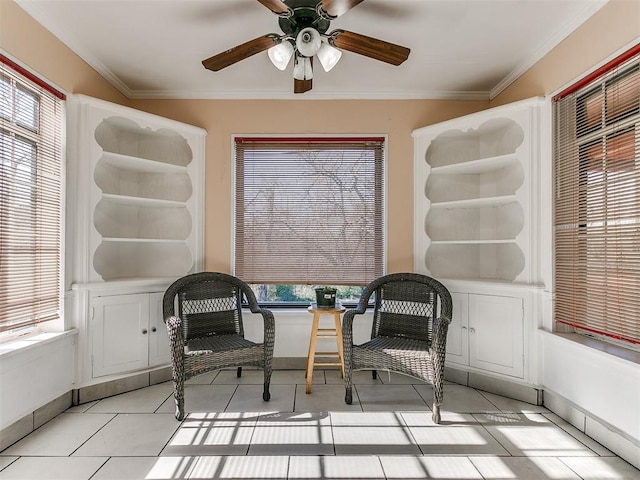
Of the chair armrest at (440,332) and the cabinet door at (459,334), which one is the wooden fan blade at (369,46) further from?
the cabinet door at (459,334)

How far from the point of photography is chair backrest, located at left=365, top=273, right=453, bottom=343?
3.08 meters

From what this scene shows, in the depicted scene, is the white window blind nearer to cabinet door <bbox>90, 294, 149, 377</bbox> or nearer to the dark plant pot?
the dark plant pot

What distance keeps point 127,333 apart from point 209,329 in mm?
653

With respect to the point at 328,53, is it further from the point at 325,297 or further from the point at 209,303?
the point at 209,303

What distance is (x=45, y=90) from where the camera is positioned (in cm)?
250

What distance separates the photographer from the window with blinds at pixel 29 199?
217cm

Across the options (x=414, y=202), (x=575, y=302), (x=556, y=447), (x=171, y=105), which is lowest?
(x=556, y=447)

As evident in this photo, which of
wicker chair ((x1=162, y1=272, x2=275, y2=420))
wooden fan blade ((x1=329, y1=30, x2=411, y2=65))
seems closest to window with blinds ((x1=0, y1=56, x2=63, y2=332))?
wicker chair ((x1=162, y1=272, x2=275, y2=420))

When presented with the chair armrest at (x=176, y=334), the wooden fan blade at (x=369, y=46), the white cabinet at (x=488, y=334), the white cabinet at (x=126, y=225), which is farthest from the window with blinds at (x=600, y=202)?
the white cabinet at (x=126, y=225)

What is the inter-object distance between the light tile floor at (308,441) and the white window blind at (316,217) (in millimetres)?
1143

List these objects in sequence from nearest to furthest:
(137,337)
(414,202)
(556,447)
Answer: (556,447), (137,337), (414,202)

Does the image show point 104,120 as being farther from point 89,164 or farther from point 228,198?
point 228,198

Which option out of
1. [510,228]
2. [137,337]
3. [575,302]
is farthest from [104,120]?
[575,302]

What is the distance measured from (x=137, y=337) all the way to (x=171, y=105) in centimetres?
225
